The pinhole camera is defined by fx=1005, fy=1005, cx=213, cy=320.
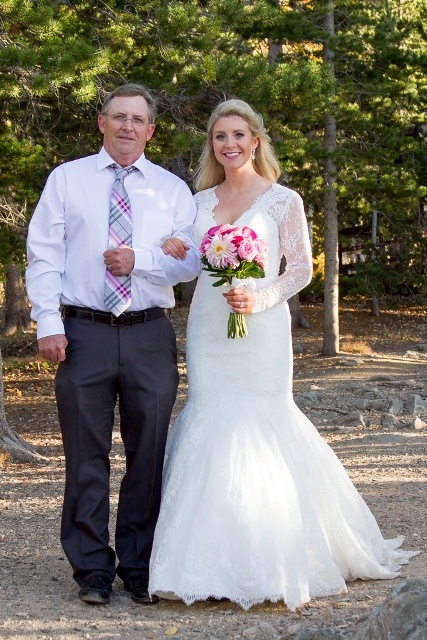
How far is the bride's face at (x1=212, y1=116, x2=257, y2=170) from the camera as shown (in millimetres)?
5102

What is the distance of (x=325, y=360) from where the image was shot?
2017 centimetres

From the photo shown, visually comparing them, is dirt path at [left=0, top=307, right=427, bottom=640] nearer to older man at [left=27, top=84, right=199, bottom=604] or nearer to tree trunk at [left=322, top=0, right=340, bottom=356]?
older man at [left=27, top=84, right=199, bottom=604]

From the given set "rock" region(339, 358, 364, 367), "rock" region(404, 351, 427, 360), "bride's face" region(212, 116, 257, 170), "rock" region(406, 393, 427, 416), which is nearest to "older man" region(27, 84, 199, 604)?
"bride's face" region(212, 116, 257, 170)

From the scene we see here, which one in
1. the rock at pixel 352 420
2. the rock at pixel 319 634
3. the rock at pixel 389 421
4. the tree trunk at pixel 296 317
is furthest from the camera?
the tree trunk at pixel 296 317

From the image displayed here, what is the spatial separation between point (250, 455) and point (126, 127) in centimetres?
169

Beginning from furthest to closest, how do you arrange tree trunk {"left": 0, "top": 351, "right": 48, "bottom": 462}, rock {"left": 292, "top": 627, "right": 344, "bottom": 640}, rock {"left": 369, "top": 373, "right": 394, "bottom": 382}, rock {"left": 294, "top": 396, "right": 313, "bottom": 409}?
rock {"left": 369, "top": 373, "right": 394, "bottom": 382}
rock {"left": 294, "top": 396, "right": 313, "bottom": 409}
tree trunk {"left": 0, "top": 351, "right": 48, "bottom": 462}
rock {"left": 292, "top": 627, "right": 344, "bottom": 640}

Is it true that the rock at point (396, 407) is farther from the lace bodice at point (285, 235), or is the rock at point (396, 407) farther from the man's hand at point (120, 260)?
the man's hand at point (120, 260)

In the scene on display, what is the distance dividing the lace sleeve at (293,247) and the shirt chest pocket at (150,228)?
58cm

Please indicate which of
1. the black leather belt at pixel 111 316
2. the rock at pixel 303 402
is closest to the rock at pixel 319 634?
the black leather belt at pixel 111 316

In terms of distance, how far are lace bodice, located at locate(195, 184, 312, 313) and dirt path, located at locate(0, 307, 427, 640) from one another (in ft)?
5.05

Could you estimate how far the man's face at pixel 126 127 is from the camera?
15.8ft

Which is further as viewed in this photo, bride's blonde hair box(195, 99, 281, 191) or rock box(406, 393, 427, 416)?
rock box(406, 393, 427, 416)

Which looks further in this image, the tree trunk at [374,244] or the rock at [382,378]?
the tree trunk at [374,244]

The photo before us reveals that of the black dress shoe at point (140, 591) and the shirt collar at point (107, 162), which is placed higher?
the shirt collar at point (107, 162)
